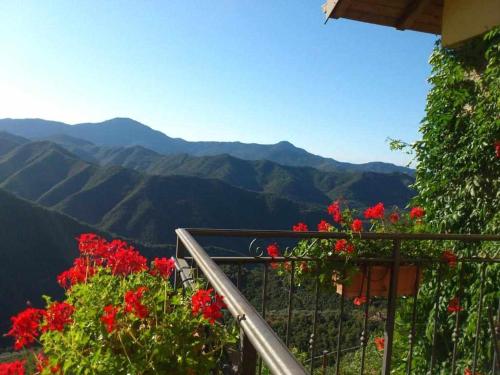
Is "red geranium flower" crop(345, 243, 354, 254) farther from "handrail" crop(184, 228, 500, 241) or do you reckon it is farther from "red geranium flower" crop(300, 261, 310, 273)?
"red geranium flower" crop(300, 261, 310, 273)

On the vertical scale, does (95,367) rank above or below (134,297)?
below

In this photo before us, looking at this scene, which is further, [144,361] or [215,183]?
[215,183]

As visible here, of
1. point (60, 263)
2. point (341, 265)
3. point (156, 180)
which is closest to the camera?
point (341, 265)

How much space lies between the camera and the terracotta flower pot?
2641 mm

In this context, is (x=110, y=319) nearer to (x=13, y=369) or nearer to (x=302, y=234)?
(x=13, y=369)

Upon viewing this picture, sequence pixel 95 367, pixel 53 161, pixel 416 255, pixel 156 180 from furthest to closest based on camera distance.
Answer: pixel 53 161 → pixel 156 180 → pixel 416 255 → pixel 95 367

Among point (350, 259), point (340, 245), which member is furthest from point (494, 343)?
point (340, 245)

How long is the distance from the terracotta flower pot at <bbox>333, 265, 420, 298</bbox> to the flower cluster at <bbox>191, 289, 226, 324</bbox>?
5.14ft

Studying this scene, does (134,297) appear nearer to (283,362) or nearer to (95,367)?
(95,367)

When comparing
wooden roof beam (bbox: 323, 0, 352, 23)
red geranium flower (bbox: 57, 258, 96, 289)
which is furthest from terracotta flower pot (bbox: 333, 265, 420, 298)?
wooden roof beam (bbox: 323, 0, 352, 23)

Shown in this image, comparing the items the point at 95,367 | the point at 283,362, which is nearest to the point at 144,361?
the point at 95,367

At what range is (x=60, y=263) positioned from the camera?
51.5 meters

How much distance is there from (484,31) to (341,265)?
2.22 metres

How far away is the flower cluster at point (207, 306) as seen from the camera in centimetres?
109
